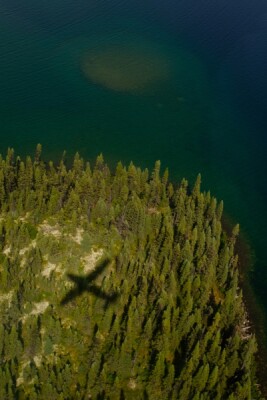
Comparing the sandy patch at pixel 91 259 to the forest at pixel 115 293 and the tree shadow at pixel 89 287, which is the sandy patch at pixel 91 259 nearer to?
the forest at pixel 115 293

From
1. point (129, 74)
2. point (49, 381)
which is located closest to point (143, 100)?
point (129, 74)

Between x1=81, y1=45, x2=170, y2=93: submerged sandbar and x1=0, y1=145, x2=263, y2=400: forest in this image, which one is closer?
x1=0, y1=145, x2=263, y2=400: forest

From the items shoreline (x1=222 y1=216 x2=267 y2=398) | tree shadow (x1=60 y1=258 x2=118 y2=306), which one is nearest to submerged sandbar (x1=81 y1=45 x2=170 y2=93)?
shoreline (x1=222 y1=216 x2=267 y2=398)

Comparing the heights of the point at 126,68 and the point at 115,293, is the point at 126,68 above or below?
above

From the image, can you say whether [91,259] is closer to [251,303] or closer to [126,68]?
[251,303]

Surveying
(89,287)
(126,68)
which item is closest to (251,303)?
(89,287)

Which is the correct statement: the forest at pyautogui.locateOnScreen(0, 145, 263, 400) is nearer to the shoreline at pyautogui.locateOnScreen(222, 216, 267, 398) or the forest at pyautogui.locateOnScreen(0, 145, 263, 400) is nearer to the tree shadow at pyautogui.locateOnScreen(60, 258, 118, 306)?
the tree shadow at pyautogui.locateOnScreen(60, 258, 118, 306)
